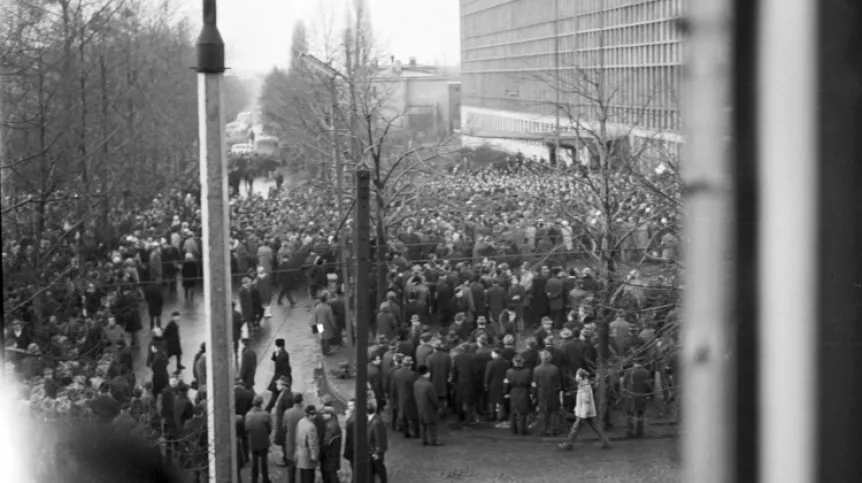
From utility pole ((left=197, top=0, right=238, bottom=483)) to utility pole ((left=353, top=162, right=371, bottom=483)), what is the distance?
156cm

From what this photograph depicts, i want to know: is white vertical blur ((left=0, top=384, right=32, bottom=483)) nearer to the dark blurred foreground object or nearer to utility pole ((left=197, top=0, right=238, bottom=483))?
the dark blurred foreground object

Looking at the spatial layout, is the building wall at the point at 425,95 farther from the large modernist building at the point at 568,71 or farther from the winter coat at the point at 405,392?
the winter coat at the point at 405,392

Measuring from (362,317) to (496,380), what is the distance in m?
2.54

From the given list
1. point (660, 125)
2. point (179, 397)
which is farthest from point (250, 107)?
point (179, 397)

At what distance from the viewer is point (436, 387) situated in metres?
10.1

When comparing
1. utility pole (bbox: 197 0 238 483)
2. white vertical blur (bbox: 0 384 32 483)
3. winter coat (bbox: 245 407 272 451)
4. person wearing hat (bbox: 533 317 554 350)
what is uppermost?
utility pole (bbox: 197 0 238 483)

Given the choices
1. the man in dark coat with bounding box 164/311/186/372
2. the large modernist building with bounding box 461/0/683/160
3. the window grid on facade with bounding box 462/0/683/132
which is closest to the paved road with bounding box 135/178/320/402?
the man in dark coat with bounding box 164/311/186/372

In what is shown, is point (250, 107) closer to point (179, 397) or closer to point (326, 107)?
point (326, 107)

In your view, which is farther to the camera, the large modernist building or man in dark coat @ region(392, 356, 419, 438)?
the large modernist building

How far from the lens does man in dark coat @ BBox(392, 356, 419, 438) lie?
373 inches

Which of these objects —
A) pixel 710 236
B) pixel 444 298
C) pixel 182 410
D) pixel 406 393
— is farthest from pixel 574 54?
pixel 710 236

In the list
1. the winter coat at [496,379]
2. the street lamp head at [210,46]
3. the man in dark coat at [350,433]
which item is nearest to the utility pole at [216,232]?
the street lamp head at [210,46]

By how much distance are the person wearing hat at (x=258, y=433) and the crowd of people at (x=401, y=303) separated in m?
0.03

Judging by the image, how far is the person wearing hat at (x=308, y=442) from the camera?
8.02 metres
